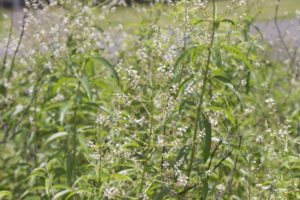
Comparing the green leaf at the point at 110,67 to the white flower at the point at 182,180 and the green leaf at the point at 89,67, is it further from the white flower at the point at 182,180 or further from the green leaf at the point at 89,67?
the white flower at the point at 182,180

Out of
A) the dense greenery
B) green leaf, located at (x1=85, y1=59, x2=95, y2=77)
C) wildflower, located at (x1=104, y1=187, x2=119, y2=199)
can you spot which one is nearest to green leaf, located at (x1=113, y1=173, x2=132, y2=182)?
the dense greenery

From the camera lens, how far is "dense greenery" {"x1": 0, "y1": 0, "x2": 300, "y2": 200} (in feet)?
9.87

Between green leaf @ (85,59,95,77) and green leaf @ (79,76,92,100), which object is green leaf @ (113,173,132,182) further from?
green leaf @ (85,59,95,77)

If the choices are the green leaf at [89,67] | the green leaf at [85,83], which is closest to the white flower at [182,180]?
the green leaf at [85,83]

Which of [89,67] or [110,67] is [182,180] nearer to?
[110,67]

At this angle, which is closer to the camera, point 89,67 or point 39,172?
point 39,172

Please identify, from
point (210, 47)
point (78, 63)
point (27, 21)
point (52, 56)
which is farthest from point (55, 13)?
point (210, 47)

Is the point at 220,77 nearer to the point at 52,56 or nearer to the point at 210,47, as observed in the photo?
the point at 210,47

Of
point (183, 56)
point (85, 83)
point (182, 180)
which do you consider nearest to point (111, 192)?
point (182, 180)

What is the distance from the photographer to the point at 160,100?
2.91 meters

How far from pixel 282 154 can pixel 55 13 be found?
221cm

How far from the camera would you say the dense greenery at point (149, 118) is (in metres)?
3.01

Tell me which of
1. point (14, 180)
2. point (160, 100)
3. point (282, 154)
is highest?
point (160, 100)

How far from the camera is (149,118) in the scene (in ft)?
10.6
